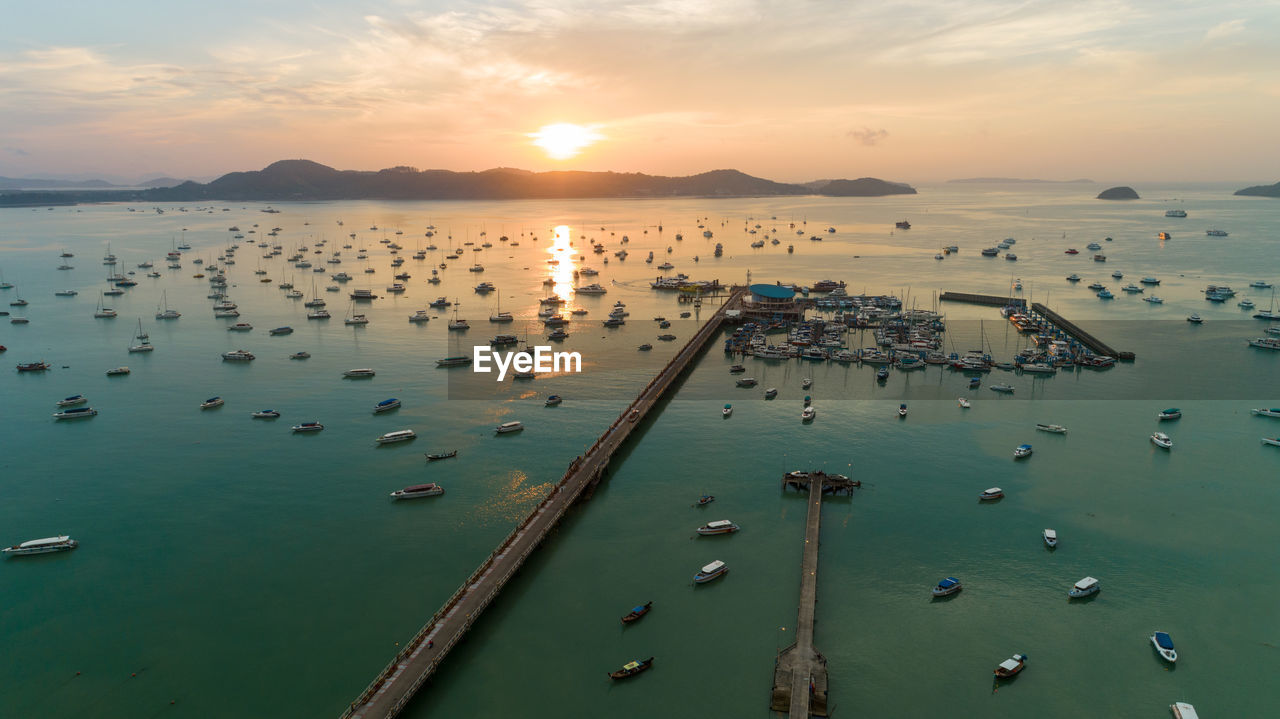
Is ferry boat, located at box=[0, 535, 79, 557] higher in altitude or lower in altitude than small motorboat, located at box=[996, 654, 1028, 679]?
higher

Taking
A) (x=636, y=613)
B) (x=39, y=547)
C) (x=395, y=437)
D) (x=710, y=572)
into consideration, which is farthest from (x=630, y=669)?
(x=39, y=547)

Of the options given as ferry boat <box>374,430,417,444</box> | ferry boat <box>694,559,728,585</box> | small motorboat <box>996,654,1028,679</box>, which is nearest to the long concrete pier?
ferry boat <box>694,559,728,585</box>

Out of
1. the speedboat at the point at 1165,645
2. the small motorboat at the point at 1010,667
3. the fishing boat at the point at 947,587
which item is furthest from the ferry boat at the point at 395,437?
the speedboat at the point at 1165,645

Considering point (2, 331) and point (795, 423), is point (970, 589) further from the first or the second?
point (2, 331)

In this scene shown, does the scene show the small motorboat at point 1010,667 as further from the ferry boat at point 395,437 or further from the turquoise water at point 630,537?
the ferry boat at point 395,437

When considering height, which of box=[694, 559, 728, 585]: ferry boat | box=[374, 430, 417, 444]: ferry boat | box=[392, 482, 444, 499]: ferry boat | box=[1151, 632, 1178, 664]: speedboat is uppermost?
box=[374, 430, 417, 444]: ferry boat

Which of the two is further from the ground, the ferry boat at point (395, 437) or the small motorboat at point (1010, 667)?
the ferry boat at point (395, 437)

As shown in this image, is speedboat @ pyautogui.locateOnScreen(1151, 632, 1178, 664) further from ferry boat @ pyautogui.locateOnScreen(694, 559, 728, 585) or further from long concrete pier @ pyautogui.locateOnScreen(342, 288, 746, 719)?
long concrete pier @ pyautogui.locateOnScreen(342, 288, 746, 719)
